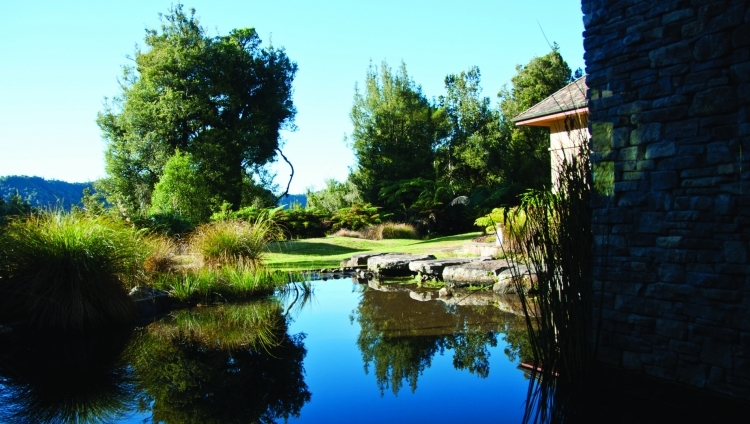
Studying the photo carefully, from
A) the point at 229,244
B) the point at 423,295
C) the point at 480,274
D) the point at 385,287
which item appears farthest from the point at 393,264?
the point at 229,244

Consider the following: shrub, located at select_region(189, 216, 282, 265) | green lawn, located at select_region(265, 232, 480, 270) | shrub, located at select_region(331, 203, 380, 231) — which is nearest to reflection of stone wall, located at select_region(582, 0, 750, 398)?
shrub, located at select_region(189, 216, 282, 265)

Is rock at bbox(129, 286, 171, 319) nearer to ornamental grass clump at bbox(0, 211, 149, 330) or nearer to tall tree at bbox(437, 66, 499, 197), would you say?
ornamental grass clump at bbox(0, 211, 149, 330)

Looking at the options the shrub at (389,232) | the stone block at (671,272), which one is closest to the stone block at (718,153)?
the stone block at (671,272)

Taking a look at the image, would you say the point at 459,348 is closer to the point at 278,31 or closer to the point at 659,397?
the point at 659,397

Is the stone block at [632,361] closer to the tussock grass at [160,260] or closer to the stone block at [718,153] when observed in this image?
the stone block at [718,153]

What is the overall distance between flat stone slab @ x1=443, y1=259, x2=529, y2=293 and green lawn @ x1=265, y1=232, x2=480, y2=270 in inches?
110

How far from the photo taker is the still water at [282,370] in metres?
3.93

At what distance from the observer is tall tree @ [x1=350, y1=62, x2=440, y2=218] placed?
2548 centimetres

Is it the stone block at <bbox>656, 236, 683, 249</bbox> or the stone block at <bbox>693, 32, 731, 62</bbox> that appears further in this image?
the stone block at <bbox>656, 236, 683, 249</bbox>

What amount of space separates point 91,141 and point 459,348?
23.8 metres

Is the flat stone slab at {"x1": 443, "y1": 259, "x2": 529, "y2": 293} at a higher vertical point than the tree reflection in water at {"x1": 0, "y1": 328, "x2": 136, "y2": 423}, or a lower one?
higher

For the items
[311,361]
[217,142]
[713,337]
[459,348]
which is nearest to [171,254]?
[311,361]

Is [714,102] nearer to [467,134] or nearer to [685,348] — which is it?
[685,348]

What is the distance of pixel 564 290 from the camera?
13.3 ft
